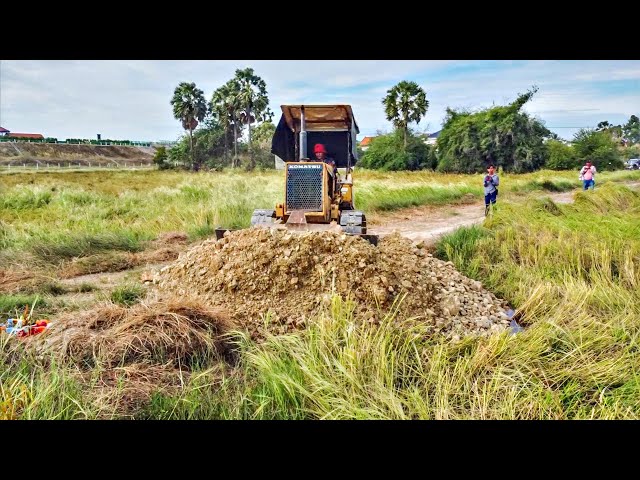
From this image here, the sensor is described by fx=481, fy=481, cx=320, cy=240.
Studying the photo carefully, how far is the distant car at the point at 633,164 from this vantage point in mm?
12758

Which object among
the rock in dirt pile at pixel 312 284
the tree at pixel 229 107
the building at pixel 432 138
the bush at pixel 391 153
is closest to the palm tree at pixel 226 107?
the tree at pixel 229 107

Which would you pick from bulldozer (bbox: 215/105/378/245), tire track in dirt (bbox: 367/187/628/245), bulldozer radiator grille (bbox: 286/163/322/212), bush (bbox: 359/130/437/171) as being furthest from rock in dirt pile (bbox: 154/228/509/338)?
bush (bbox: 359/130/437/171)

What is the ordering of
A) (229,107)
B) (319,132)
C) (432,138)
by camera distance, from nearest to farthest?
(319,132)
(229,107)
(432,138)

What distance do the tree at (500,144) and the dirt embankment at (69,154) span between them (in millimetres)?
11081

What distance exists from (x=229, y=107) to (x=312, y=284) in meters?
15.1

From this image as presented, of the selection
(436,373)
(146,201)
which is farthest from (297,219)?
(146,201)

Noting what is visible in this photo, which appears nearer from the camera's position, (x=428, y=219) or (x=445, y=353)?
(x=445, y=353)

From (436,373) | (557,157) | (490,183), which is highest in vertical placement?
(557,157)

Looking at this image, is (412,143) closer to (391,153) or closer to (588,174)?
(391,153)

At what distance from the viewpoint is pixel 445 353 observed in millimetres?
3055

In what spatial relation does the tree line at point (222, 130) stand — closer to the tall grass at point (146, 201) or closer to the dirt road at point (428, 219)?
the tall grass at point (146, 201)

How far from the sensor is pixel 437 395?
2.74 m

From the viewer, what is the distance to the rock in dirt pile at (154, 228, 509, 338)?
3949 millimetres

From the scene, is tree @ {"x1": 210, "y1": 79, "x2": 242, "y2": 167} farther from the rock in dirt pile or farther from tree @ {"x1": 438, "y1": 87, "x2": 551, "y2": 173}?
the rock in dirt pile
